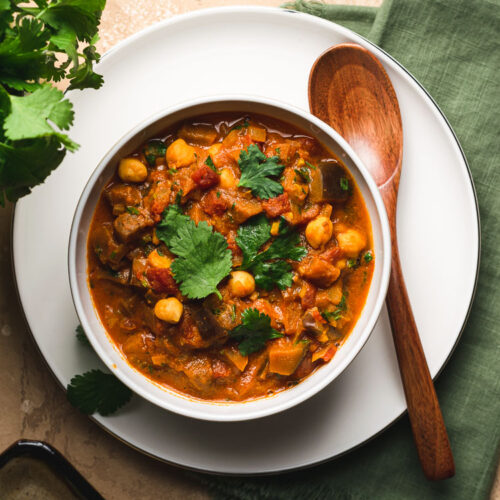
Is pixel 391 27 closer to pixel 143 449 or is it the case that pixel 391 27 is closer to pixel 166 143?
pixel 166 143

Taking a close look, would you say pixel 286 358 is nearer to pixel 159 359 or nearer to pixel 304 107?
pixel 159 359

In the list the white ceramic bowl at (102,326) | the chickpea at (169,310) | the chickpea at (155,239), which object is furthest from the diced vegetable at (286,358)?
the chickpea at (155,239)

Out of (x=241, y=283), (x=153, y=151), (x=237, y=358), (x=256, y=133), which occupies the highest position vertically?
(x=256, y=133)

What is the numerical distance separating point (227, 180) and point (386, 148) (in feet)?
3.55

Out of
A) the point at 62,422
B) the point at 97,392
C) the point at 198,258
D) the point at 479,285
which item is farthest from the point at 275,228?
the point at 62,422

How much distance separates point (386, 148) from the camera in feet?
12.5

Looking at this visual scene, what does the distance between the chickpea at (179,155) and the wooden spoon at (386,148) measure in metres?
0.85

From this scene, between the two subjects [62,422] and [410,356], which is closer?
[410,356]

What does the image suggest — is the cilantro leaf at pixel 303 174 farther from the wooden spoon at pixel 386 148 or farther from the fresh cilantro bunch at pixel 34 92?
the fresh cilantro bunch at pixel 34 92

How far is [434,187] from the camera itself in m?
3.87

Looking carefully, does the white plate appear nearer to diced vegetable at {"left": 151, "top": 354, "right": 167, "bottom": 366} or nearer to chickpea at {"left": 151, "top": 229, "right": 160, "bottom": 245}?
diced vegetable at {"left": 151, "top": 354, "right": 167, "bottom": 366}

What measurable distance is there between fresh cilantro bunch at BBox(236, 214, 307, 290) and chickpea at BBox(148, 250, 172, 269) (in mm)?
436

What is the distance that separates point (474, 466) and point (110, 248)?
291cm

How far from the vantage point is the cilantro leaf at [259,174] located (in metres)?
3.48
